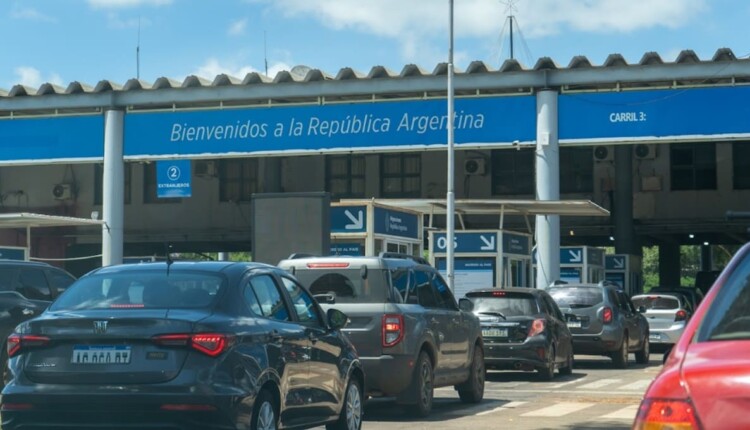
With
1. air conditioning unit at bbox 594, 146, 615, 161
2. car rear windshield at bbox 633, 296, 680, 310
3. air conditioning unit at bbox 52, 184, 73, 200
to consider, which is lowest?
car rear windshield at bbox 633, 296, 680, 310

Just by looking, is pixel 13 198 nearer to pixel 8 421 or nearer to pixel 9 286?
pixel 9 286

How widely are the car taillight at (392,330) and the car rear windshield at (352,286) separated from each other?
0.25 meters

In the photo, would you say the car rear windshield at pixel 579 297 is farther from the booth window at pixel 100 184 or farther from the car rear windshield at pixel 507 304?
the booth window at pixel 100 184

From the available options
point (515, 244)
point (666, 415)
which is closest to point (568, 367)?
point (515, 244)

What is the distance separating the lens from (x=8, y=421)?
941cm

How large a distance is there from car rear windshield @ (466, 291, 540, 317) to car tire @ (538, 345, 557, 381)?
67 centimetres

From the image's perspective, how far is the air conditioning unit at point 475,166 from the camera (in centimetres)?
4916

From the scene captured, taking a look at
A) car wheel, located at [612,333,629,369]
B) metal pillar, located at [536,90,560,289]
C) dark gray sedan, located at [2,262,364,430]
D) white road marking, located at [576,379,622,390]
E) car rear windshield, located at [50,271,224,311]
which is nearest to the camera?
dark gray sedan, located at [2,262,364,430]

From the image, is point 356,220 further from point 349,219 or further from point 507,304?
point 507,304

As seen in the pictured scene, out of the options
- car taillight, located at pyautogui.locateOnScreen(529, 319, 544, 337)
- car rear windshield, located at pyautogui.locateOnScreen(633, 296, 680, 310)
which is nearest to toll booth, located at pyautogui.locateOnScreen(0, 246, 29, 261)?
car taillight, located at pyautogui.locateOnScreen(529, 319, 544, 337)

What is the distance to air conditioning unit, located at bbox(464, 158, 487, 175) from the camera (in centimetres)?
4916

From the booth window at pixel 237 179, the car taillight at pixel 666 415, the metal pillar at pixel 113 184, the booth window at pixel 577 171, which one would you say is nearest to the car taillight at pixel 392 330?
the car taillight at pixel 666 415

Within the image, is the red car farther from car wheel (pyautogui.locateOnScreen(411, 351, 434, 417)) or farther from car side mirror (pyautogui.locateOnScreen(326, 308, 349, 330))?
car wheel (pyautogui.locateOnScreen(411, 351, 434, 417))

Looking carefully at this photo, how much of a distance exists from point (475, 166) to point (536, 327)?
1124 inches
